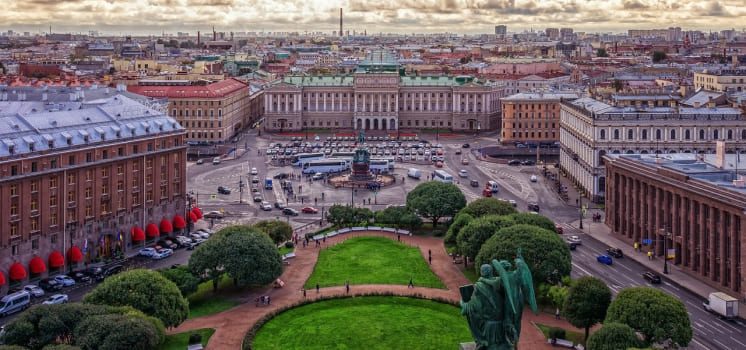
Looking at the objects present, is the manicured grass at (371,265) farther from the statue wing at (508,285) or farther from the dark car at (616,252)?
the statue wing at (508,285)

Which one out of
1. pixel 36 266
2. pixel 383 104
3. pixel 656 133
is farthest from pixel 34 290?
pixel 383 104

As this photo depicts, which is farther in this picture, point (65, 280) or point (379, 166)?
point (379, 166)

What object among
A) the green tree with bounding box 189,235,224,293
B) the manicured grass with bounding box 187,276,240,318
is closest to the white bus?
the manicured grass with bounding box 187,276,240,318

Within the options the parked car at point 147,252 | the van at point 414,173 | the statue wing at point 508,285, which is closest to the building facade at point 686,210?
the statue wing at point 508,285

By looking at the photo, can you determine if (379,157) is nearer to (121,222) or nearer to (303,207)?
(303,207)

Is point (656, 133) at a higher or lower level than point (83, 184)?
higher

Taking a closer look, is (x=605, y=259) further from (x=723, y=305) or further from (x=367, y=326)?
(x=367, y=326)

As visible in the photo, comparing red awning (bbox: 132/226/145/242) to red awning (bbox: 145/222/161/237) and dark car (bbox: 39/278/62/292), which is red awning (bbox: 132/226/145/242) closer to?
red awning (bbox: 145/222/161/237)
